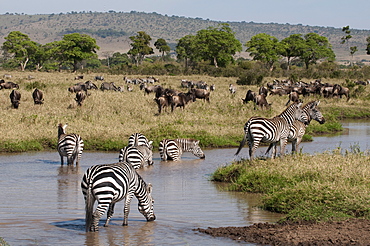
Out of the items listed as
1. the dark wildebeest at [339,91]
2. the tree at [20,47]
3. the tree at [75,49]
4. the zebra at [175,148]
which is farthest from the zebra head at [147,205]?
the tree at [20,47]

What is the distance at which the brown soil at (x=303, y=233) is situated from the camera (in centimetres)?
681

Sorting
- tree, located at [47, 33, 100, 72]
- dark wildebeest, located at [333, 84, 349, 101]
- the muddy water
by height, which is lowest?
the muddy water

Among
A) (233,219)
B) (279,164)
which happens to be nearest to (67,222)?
(233,219)

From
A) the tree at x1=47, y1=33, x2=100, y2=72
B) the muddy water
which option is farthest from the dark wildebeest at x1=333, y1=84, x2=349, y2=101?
the tree at x1=47, y1=33, x2=100, y2=72

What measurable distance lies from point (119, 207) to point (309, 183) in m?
3.43

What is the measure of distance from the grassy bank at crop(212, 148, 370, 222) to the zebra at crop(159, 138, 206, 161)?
348cm

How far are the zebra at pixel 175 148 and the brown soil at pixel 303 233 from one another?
8272mm

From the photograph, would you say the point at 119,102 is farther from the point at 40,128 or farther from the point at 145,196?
the point at 145,196

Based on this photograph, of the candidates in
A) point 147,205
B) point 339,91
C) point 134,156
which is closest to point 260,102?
point 339,91

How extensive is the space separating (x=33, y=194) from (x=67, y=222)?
2.82 metres

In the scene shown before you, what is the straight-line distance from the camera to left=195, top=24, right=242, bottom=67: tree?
79812mm

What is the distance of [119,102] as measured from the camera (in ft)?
89.6

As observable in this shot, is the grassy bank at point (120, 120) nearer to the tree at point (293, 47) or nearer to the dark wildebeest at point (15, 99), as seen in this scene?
the dark wildebeest at point (15, 99)

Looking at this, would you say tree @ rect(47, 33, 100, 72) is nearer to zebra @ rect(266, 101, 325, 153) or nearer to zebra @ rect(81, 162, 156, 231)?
zebra @ rect(266, 101, 325, 153)
